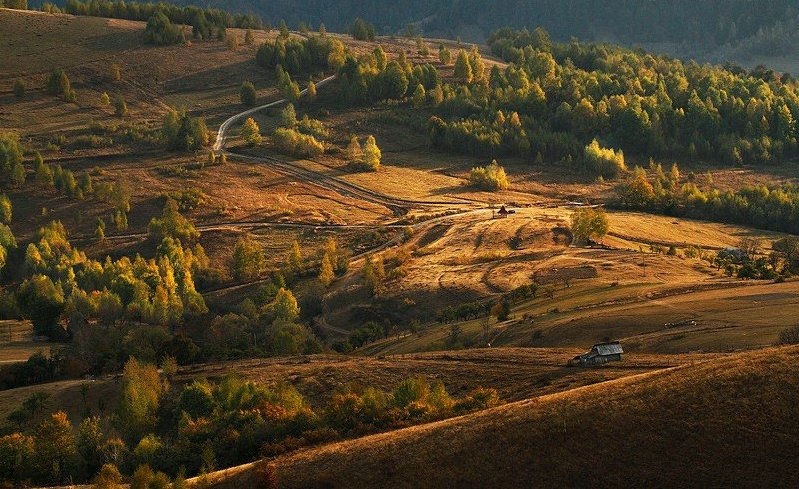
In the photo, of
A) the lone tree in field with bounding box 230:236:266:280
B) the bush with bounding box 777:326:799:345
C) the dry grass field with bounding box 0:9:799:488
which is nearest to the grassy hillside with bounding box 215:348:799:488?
the dry grass field with bounding box 0:9:799:488

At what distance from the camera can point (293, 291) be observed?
17238 centimetres

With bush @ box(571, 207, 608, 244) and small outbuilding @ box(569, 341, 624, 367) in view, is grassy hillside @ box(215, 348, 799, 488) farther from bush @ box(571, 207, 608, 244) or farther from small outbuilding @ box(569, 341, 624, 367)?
bush @ box(571, 207, 608, 244)

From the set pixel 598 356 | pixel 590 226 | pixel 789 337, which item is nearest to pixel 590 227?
pixel 590 226

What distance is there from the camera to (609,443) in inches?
2889

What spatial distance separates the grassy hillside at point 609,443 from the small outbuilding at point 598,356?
12.4 metres

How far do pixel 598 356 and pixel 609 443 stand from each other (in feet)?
72.1

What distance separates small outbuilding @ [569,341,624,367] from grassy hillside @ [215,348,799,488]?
40.6 feet

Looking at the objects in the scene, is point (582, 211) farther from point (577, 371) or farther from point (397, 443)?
point (397, 443)

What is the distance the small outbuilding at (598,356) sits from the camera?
310 ft

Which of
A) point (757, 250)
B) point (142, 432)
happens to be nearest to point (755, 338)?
point (142, 432)

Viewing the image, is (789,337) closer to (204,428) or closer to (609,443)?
(609,443)

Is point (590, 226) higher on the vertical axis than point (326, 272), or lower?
higher

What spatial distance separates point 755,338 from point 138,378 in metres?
52.7

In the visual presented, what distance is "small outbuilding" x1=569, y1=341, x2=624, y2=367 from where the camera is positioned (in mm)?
94500
